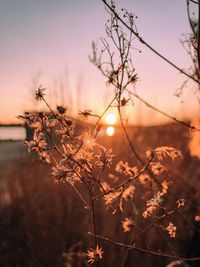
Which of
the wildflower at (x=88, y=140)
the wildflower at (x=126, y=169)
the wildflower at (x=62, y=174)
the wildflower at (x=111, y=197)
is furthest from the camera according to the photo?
the wildflower at (x=126, y=169)

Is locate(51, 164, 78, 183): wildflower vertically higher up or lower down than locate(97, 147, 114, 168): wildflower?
lower down

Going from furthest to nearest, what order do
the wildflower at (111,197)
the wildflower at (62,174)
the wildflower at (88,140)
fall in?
the wildflower at (111,197)
the wildflower at (88,140)
the wildflower at (62,174)

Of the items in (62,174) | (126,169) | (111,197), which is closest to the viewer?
(62,174)

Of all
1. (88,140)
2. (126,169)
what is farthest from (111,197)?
(88,140)

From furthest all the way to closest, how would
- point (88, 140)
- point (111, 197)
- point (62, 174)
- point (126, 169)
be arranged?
point (126, 169) < point (111, 197) < point (88, 140) < point (62, 174)

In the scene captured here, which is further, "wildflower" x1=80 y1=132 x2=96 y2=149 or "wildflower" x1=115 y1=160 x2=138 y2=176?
"wildflower" x1=115 y1=160 x2=138 y2=176

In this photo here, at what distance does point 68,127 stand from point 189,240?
3.60m

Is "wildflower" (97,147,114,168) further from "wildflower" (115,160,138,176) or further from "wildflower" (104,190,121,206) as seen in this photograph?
"wildflower" (115,160,138,176)

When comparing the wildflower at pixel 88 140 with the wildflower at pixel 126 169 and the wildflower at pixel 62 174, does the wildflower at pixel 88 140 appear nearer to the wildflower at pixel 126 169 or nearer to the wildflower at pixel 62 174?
the wildflower at pixel 62 174

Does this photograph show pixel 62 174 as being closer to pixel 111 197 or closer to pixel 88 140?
pixel 88 140

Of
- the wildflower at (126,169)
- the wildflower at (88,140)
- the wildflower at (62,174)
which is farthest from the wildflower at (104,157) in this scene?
the wildflower at (126,169)

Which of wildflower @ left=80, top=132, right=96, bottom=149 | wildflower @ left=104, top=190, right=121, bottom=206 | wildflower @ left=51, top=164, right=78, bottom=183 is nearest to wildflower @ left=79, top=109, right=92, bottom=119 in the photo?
wildflower @ left=80, top=132, right=96, bottom=149

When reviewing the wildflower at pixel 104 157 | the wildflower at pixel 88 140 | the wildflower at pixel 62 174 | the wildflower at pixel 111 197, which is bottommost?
the wildflower at pixel 111 197

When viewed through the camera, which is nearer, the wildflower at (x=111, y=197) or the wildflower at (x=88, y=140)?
the wildflower at (x=88, y=140)
